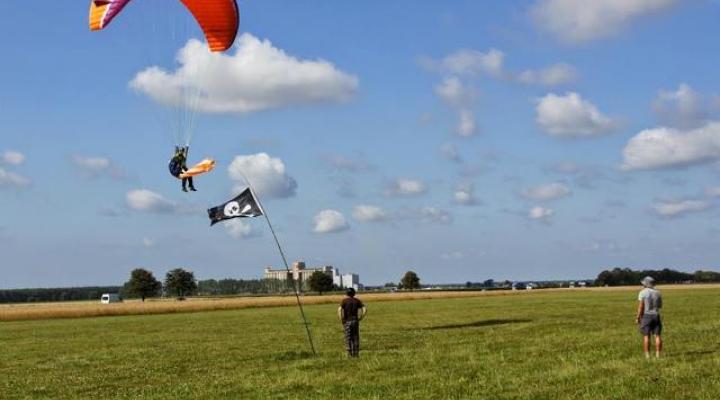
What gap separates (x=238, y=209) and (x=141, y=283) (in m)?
178

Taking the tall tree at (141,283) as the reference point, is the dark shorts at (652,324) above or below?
below

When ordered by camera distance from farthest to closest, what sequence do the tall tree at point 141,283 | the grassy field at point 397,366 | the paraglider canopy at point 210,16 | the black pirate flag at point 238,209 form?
the tall tree at point 141,283 < the black pirate flag at point 238,209 < the paraglider canopy at point 210,16 < the grassy field at point 397,366

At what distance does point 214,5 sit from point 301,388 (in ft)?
45.7

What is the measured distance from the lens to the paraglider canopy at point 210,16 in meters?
24.7

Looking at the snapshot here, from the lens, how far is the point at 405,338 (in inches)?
1194

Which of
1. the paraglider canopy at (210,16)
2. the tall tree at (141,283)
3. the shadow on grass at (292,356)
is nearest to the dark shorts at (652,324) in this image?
the shadow on grass at (292,356)

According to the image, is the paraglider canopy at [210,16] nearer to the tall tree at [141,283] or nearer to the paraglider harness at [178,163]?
the paraglider harness at [178,163]

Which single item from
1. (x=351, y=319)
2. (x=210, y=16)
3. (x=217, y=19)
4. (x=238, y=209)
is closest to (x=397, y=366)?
(x=351, y=319)

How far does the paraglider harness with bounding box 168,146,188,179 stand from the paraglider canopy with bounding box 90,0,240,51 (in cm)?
387

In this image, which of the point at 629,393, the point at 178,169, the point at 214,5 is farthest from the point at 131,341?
the point at 629,393

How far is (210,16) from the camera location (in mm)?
25688

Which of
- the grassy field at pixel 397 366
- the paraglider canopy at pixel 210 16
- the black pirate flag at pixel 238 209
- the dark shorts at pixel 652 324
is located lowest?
the grassy field at pixel 397 366

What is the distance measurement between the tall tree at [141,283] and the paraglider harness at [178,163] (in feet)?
573

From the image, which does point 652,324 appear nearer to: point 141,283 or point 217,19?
point 217,19
